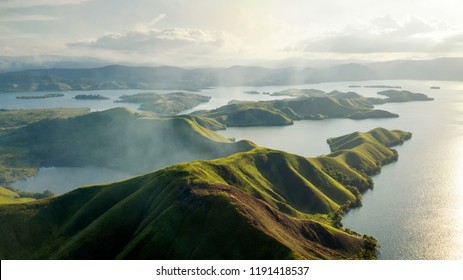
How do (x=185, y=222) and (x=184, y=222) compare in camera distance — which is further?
(x=184, y=222)

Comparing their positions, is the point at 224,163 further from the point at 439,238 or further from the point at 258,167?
the point at 439,238

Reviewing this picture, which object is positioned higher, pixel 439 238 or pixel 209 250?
pixel 209 250

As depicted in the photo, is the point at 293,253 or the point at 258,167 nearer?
the point at 293,253

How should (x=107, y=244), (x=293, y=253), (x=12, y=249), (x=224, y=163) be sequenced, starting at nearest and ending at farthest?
1. (x=293, y=253)
2. (x=107, y=244)
3. (x=12, y=249)
4. (x=224, y=163)

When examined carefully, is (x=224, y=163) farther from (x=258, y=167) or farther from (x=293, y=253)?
(x=293, y=253)

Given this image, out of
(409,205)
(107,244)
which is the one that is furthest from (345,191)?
(107,244)

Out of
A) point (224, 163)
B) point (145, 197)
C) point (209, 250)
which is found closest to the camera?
point (209, 250)
